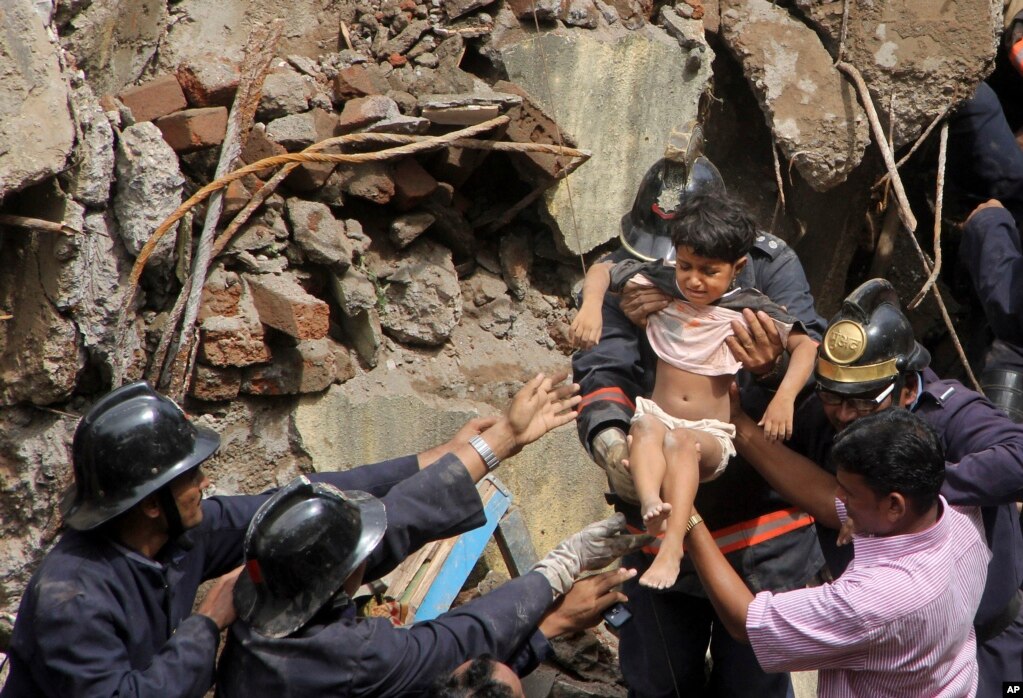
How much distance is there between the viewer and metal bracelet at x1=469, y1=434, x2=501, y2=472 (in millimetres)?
3307

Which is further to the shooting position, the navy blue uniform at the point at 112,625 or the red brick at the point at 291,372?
the red brick at the point at 291,372

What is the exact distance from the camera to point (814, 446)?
3639 millimetres

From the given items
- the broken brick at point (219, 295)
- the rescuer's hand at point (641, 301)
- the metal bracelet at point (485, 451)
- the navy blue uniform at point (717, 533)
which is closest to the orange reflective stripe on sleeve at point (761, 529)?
the navy blue uniform at point (717, 533)

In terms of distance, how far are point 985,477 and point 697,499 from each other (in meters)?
0.99

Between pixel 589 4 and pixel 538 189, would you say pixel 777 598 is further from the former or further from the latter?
pixel 589 4

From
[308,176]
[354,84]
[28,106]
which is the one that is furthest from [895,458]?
[28,106]

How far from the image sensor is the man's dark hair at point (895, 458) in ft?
9.22

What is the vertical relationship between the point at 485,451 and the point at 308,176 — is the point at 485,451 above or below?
below

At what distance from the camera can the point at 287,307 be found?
4.47 metres

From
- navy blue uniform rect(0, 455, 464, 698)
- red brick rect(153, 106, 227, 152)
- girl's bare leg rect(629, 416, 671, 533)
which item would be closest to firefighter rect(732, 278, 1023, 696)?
girl's bare leg rect(629, 416, 671, 533)

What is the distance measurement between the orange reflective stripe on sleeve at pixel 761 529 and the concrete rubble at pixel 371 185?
1151 millimetres

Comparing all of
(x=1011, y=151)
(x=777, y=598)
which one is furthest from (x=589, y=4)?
(x=777, y=598)

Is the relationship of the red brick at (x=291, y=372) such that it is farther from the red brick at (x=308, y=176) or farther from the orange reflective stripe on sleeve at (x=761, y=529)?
the orange reflective stripe on sleeve at (x=761, y=529)

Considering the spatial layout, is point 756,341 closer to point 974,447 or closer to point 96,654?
point 974,447
